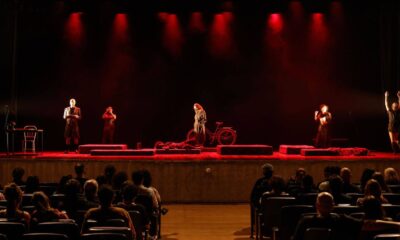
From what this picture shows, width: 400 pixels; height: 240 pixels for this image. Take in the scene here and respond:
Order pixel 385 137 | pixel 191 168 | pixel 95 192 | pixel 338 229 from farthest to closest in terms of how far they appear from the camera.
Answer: pixel 385 137 → pixel 191 168 → pixel 95 192 → pixel 338 229

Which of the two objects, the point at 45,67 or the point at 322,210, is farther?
the point at 45,67

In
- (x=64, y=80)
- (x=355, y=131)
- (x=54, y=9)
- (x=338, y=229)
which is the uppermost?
(x=54, y=9)

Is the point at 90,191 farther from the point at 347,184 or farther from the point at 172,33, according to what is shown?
the point at 172,33

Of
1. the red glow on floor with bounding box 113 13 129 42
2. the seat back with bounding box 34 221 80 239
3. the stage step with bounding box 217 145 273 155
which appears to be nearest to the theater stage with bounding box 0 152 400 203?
the stage step with bounding box 217 145 273 155

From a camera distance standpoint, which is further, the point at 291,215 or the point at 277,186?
the point at 277,186

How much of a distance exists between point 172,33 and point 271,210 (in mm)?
10269

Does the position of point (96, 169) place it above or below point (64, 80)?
below

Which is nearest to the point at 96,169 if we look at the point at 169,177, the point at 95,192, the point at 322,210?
the point at 169,177

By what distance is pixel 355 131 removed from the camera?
16.4m

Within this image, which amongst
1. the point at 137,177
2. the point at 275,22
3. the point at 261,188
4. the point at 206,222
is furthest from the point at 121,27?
the point at 137,177

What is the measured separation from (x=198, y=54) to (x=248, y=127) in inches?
98.2

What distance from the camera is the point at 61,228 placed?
472 centimetres

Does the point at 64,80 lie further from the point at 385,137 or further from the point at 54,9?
the point at 385,137

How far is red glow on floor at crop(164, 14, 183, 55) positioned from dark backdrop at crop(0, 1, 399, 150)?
3cm
